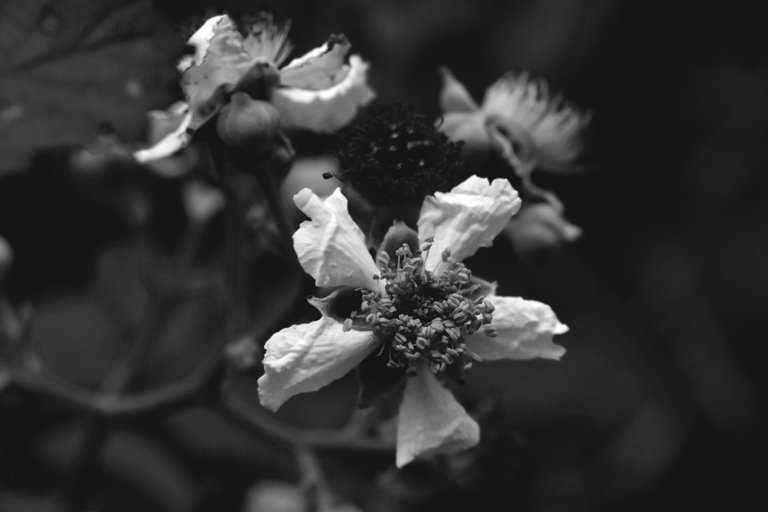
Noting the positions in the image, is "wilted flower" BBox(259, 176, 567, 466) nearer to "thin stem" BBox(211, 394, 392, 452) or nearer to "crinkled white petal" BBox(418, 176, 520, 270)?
"crinkled white petal" BBox(418, 176, 520, 270)

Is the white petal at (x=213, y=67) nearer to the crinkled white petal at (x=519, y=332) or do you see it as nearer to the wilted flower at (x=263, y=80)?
the wilted flower at (x=263, y=80)

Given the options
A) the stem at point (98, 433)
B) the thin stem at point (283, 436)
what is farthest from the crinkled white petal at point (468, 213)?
the stem at point (98, 433)

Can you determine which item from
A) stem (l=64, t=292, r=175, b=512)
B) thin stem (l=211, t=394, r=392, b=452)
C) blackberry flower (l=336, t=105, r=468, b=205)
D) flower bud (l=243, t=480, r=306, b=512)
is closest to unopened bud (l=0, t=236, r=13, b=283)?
stem (l=64, t=292, r=175, b=512)

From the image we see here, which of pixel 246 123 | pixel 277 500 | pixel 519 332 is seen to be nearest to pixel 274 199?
pixel 246 123

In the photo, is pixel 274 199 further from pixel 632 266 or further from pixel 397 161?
pixel 632 266

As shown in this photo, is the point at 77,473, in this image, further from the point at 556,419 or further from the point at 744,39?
the point at 744,39

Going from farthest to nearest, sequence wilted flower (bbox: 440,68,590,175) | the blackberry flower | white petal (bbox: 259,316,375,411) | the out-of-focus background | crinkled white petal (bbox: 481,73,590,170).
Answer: the out-of-focus background, crinkled white petal (bbox: 481,73,590,170), wilted flower (bbox: 440,68,590,175), the blackberry flower, white petal (bbox: 259,316,375,411)

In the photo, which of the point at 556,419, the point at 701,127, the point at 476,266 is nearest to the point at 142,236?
the point at 476,266
